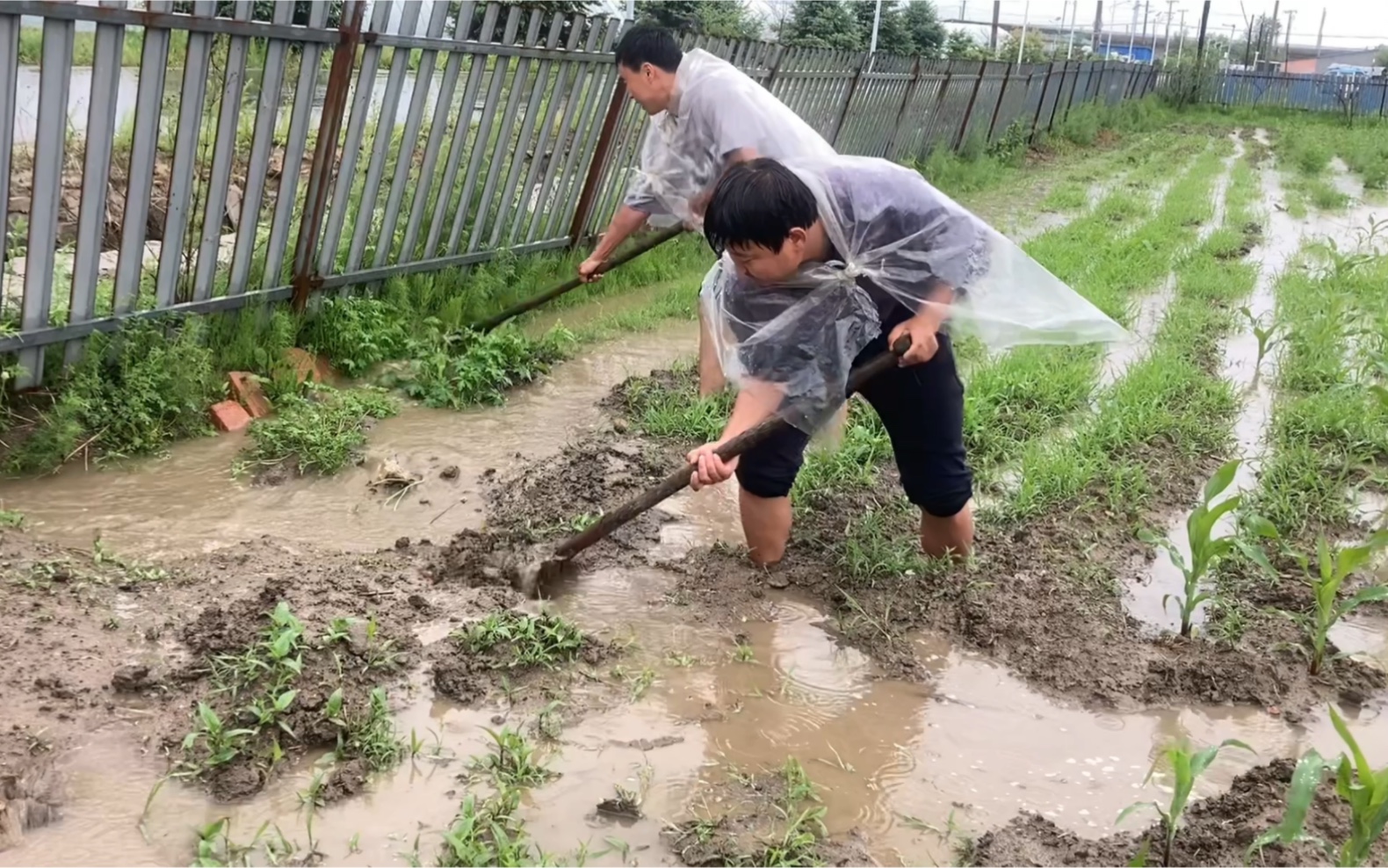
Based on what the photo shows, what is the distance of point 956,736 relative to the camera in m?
2.86

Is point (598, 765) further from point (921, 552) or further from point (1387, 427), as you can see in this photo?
point (1387, 427)

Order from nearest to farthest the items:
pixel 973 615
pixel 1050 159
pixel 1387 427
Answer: pixel 973 615
pixel 1387 427
pixel 1050 159

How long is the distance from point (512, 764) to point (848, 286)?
4.76 feet

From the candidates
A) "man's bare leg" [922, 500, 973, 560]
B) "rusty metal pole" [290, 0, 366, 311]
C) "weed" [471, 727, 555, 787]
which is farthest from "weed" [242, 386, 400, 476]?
"man's bare leg" [922, 500, 973, 560]

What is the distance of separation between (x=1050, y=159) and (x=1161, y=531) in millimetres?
13077

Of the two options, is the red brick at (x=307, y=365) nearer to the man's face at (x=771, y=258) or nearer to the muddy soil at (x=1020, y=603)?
the muddy soil at (x=1020, y=603)

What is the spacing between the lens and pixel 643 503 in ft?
10.6

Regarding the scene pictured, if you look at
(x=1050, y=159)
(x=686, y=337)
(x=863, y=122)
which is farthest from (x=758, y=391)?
(x=1050, y=159)

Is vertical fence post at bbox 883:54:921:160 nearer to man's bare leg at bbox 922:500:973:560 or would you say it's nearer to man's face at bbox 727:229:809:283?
man's bare leg at bbox 922:500:973:560

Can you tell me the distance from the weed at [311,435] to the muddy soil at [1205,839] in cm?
273

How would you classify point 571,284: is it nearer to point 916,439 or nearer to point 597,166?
point 597,166

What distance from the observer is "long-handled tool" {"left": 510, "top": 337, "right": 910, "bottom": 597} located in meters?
3.03

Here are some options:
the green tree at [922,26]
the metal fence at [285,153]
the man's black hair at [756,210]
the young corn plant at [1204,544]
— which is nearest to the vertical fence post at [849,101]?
the metal fence at [285,153]

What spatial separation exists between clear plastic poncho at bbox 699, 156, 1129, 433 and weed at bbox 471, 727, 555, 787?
3.60 ft
